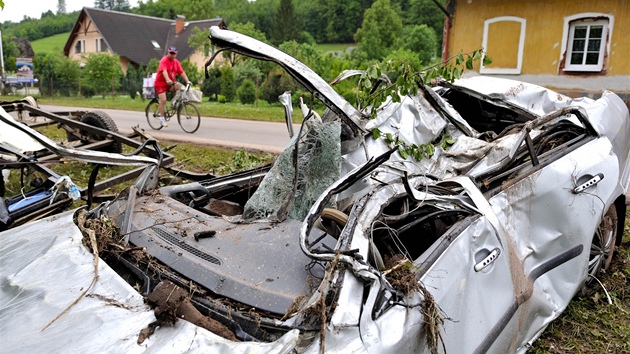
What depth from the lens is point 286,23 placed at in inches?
2581

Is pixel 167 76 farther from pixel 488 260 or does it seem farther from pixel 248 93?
pixel 248 93

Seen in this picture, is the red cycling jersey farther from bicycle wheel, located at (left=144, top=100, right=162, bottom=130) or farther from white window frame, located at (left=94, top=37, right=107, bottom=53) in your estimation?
white window frame, located at (left=94, top=37, right=107, bottom=53)

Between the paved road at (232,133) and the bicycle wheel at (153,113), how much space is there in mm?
189

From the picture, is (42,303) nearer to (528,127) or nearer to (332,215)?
(332,215)

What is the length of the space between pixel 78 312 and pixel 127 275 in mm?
346

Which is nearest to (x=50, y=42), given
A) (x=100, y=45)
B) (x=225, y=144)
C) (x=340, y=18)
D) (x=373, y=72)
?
(x=100, y=45)

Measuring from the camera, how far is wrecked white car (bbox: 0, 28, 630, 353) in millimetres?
1938

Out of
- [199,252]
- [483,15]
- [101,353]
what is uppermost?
[483,15]

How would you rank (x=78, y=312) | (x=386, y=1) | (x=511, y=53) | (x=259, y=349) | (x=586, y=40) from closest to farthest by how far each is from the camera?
(x=259, y=349), (x=78, y=312), (x=586, y=40), (x=511, y=53), (x=386, y=1)

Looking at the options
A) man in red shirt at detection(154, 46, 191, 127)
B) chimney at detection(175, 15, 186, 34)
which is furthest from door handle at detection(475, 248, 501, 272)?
chimney at detection(175, 15, 186, 34)

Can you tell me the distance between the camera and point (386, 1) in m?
53.1

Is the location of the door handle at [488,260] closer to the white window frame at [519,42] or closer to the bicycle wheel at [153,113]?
the bicycle wheel at [153,113]

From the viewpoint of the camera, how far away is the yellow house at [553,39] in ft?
47.1

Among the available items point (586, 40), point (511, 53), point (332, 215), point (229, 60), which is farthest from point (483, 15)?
point (229, 60)
